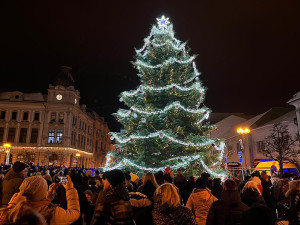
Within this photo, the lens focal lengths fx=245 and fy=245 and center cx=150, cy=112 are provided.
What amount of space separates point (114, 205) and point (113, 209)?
0.05 m

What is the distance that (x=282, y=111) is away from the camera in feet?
117

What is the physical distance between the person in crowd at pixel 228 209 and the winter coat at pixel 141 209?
4.01 feet

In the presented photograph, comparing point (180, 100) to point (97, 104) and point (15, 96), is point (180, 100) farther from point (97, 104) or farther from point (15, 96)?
point (97, 104)

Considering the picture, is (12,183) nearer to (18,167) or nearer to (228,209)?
(18,167)

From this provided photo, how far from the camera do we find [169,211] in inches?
131

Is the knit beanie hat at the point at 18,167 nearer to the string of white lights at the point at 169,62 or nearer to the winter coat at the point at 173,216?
the winter coat at the point at 173,216

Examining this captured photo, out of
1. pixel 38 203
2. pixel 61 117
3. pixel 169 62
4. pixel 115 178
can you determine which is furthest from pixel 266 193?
pixel 61 117

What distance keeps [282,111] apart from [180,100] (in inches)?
985

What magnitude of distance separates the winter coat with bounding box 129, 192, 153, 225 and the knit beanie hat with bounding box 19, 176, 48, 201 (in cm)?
204

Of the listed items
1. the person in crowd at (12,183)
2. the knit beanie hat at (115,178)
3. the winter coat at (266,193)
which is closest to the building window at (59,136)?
the person in crowd at (12,183)

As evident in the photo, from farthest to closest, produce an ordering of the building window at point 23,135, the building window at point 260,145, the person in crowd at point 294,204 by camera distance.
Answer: the building window at point 23,135
the building window at point 260,145
the person in crowd at point 294,204

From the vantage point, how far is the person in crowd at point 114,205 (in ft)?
10.7

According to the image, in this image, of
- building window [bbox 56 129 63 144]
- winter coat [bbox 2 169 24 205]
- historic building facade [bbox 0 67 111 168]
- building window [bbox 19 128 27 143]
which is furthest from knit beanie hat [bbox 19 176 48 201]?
building window [bbox 19 128 27 143]

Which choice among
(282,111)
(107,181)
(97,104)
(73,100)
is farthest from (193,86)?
(97,104)
